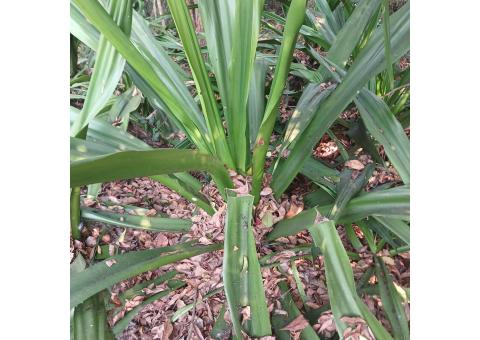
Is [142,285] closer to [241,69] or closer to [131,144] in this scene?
[131,144]

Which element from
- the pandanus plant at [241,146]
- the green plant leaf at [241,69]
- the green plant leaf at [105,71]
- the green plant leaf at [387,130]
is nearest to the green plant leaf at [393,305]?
the pandanus plant at [241,146]

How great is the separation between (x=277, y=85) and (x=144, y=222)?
1.01 ft

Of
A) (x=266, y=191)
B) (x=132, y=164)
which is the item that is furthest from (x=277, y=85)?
(x=132, y=164)

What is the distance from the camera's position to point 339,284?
1.58 feet

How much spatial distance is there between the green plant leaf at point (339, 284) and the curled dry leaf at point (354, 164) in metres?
0.23

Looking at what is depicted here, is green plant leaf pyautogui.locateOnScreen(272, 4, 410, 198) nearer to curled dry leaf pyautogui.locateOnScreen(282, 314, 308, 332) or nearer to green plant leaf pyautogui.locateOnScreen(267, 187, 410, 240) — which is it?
green plant leaf pyautogui.locateOnScreen(267, 187, 410, 240)

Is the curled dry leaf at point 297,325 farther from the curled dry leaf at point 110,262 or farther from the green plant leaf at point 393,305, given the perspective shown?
the curled dry leaf at point 110,262

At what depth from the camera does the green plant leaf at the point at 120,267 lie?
0.50m

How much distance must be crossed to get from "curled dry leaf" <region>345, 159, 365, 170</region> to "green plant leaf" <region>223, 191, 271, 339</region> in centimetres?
24
